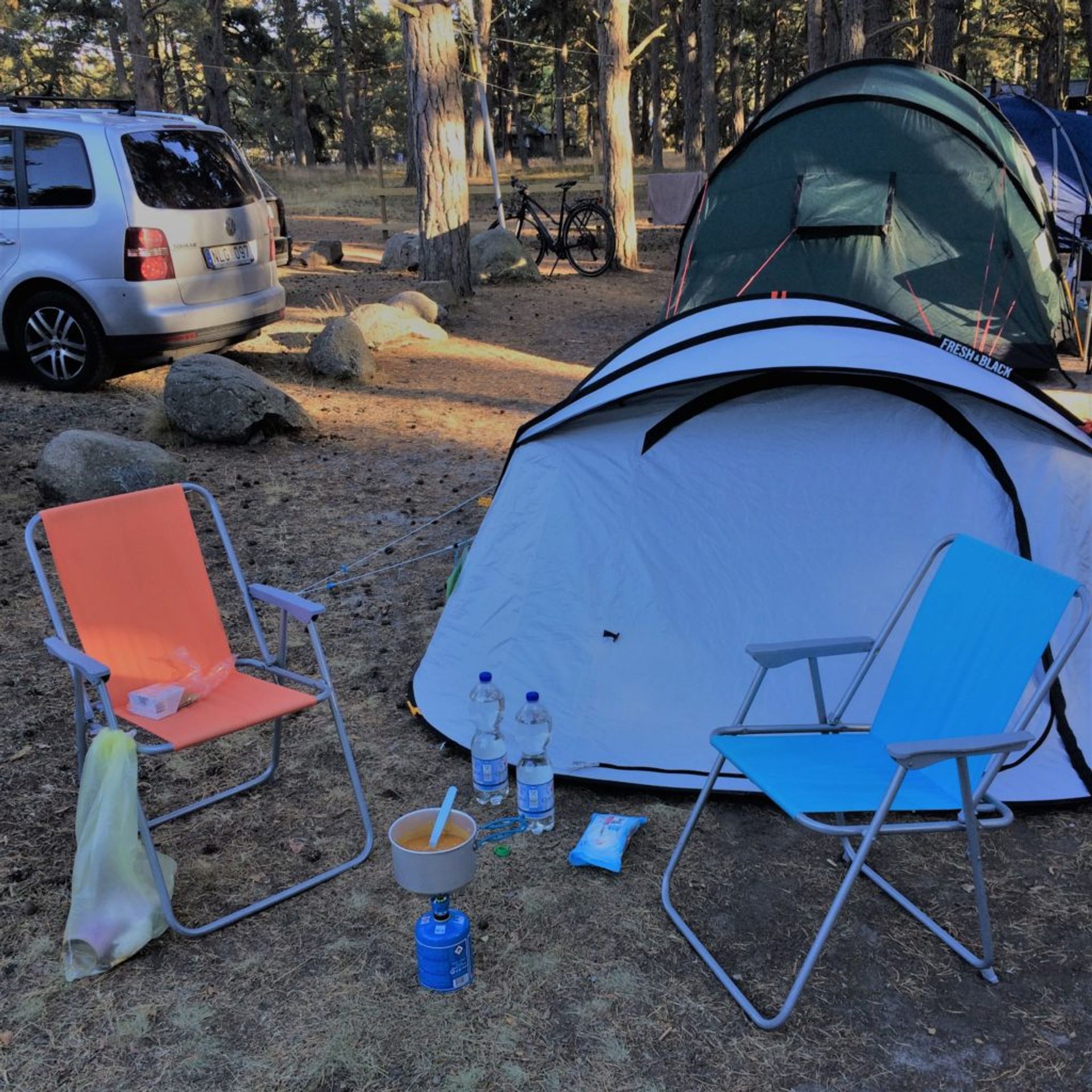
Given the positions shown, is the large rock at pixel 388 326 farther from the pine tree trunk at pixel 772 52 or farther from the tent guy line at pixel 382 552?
the pine tree trunk at pixel 772 52

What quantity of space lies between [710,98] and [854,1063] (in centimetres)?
2202

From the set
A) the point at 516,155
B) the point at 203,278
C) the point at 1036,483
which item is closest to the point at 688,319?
the point at 1036,483

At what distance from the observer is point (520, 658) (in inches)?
138

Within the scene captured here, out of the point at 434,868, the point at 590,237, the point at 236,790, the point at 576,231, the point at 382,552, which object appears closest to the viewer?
the point at 434,868

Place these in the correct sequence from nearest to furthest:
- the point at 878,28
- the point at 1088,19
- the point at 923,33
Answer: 1. the point at 878,28
2. the point at 1088,19
3. the point at 923,33

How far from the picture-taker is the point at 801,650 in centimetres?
280

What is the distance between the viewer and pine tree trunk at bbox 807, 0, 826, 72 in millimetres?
17359

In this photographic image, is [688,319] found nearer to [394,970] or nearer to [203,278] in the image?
[394,970]

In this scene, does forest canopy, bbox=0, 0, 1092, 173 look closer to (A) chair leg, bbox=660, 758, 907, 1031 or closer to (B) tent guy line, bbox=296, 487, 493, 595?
(B) tent guy line, bbox=296, 487, 493, 595

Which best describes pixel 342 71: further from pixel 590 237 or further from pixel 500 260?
pixel 500 260

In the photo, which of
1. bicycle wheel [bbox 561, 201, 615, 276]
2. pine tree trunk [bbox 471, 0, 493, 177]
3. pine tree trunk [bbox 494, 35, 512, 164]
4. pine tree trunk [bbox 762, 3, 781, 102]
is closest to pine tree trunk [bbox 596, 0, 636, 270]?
bicycle wheel [bbox 561, 201, 615, 276]

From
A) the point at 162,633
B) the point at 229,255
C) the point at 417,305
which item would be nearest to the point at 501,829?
the point at 162,633

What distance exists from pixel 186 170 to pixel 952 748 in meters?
6.87

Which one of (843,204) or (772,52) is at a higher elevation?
(772,52)
